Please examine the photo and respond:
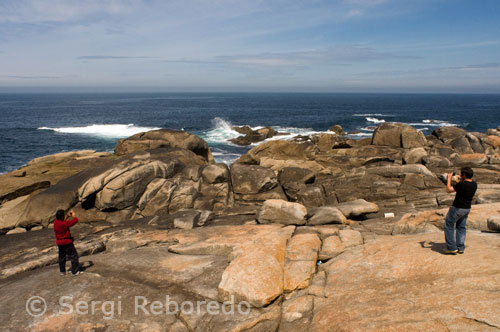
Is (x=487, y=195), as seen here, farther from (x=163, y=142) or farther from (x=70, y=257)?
(x=163, y=142)

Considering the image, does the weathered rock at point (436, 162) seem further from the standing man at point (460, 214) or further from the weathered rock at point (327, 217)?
the standing man at point (460, 214)

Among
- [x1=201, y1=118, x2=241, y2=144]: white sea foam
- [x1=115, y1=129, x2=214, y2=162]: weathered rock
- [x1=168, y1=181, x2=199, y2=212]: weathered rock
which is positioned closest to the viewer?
[x1=168, y1=181, x2=199, y2=212]: weathered rock

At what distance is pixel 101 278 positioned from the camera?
798 centimetres

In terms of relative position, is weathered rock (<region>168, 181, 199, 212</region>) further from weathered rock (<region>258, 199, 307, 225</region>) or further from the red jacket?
the red jacket

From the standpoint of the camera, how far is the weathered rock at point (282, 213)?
13078 millimetres

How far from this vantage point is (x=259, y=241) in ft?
31.2

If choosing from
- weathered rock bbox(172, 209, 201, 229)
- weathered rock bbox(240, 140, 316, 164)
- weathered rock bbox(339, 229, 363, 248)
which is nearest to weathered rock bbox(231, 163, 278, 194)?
weathered rock bbox(172, 209, 201, 229)

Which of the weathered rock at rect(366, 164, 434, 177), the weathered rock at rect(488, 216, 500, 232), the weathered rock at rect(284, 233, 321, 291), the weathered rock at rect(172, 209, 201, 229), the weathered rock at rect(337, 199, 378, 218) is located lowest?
the weathered rock at rect(172, 209, 201, 229)

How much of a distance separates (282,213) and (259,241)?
3.90m

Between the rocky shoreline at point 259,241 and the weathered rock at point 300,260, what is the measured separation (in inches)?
1.9

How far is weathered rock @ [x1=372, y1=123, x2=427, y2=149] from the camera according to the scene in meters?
27.2

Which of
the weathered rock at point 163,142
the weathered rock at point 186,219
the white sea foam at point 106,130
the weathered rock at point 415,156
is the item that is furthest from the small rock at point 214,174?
the white sea foam at point 106,130

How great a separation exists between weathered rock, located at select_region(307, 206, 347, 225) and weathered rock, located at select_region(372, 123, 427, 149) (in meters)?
17.6

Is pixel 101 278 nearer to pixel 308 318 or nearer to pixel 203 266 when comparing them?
pixel 203 266
